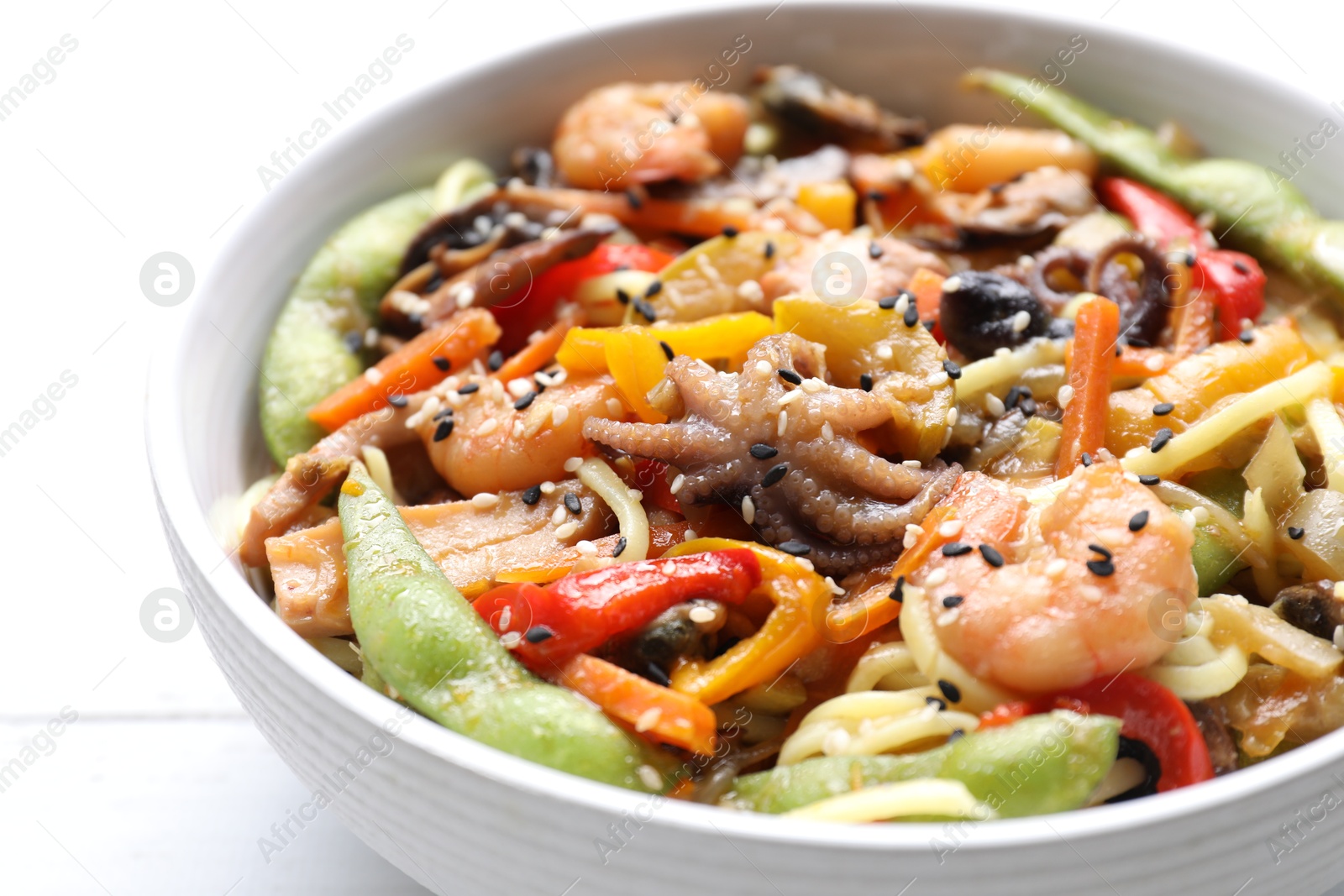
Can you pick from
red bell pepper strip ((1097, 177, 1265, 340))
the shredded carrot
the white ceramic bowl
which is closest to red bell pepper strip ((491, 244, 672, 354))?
the shredded carrot

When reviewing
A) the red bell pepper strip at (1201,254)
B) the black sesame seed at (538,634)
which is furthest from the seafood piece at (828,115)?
the black sesame seed at (538,634)

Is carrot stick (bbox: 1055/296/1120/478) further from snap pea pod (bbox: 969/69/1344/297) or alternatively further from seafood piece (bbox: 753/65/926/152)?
seafood piece (bbox: 753/65/926/152)

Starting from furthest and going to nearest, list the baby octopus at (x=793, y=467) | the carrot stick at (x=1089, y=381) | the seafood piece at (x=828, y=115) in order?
the seafood piece at (x=828, y=115) → the carrot stick at (x=1089, y=381) → the baby octopus at (x=793, y=467)

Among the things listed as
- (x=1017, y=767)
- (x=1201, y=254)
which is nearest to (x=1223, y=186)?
(x=1201, y=254)

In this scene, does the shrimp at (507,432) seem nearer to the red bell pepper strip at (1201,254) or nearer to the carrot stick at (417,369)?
the carrot stick at (417,369)

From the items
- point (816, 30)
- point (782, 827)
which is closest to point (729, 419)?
point (782, 827)

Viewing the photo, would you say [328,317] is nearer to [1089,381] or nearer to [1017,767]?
[1089,381]
